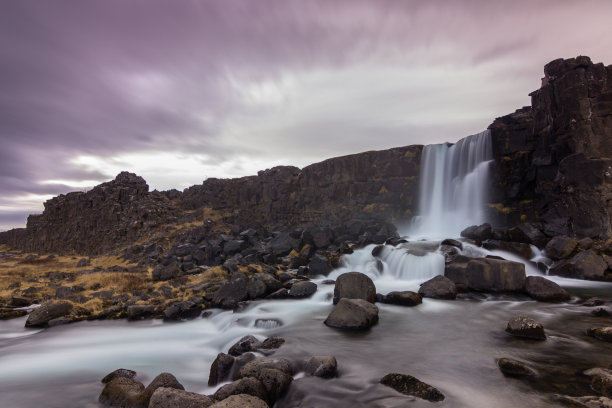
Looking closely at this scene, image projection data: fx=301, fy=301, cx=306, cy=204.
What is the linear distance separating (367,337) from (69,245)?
6513 centimetres

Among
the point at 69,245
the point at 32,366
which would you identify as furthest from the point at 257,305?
the point at 69,245

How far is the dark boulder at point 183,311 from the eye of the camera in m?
14.9

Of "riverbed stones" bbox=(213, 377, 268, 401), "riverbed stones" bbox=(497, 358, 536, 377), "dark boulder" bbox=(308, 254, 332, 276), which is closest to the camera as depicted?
"riverbed stones" bbox=(213, 377, 268, 401)

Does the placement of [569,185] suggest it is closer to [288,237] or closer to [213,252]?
[288,237]

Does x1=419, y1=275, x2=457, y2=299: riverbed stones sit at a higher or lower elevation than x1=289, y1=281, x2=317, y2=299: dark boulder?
higher

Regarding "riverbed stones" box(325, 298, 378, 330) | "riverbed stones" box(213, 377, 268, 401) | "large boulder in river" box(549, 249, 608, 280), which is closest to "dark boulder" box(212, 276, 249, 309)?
"riverbed stones" box(325, 298, 378, 330)

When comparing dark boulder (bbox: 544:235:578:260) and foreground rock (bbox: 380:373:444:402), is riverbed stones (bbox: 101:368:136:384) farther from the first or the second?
dark boulder (bbox: 544:235:578:260)

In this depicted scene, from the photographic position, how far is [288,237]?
32.5m

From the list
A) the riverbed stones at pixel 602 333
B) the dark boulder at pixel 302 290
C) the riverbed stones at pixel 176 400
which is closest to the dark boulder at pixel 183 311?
the dark boulder at pixel 302 290

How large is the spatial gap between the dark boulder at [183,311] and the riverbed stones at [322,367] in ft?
29.7

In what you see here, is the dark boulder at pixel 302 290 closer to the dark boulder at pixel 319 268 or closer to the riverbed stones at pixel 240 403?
the dark boulder at pixel 319 268

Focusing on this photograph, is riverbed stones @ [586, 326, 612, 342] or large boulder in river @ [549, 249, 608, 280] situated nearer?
riverbed stones @ [586, 326, 612, 342]

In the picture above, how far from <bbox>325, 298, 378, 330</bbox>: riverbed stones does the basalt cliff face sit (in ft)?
67.1

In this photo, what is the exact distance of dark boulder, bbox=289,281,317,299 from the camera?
57.5ft
